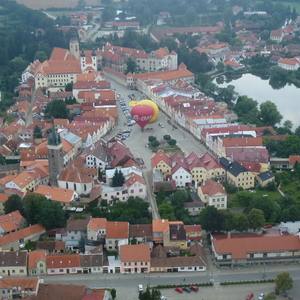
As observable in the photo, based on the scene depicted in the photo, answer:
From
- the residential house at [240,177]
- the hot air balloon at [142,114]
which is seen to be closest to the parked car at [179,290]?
the residential house at [240,177]

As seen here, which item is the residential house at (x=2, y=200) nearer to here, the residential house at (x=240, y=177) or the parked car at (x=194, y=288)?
the parked car at (x=194, y=288)

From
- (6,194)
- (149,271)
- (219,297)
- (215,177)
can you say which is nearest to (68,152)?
(6,194)

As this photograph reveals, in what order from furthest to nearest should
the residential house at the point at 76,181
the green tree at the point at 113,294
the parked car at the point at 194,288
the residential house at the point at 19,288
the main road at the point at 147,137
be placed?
the main road at the point at 147,137
the residential house at the point at 76,181
the parked car at the point at 194,288
the green tree at the point at 113,294
the residential house at the point at 19,288

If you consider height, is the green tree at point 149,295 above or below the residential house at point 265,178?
above

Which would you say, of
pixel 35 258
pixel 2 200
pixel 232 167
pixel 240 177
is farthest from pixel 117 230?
pixel 232 167

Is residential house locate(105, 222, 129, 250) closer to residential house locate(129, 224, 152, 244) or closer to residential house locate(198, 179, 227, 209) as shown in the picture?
residential house locate(129, 224, 152, 244)

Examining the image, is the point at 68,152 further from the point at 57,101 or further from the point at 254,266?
the point at 254,266

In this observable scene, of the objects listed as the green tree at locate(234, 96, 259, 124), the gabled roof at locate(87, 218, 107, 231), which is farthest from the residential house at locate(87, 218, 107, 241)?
the green tree at locate(234, 96, 259, 124)
